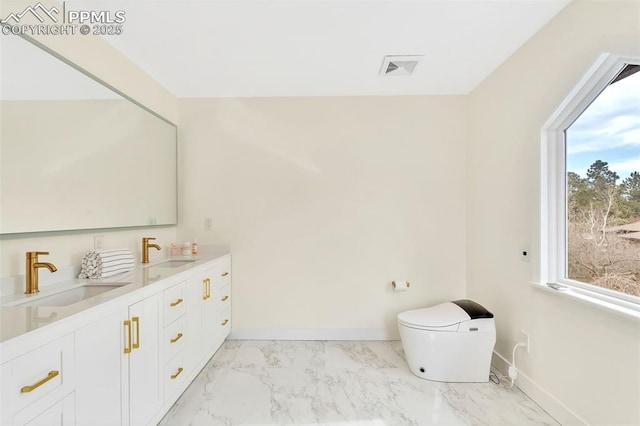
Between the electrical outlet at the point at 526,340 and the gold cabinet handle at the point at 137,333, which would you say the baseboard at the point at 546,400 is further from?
the gold cabinet handle at the point at 137,333

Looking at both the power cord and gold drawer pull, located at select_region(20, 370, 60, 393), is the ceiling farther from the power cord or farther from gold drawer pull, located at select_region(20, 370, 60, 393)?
the power cord

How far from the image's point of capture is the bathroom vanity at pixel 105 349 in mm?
890

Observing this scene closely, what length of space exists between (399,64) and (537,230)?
1.53 metres

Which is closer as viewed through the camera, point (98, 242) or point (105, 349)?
point (105, 349)

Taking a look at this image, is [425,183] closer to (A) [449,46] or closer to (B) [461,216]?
(B) [461,216]

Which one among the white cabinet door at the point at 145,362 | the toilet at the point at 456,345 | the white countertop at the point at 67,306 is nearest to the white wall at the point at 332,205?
the toilet at the point at 456,345

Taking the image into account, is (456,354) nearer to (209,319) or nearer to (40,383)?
(209,319)

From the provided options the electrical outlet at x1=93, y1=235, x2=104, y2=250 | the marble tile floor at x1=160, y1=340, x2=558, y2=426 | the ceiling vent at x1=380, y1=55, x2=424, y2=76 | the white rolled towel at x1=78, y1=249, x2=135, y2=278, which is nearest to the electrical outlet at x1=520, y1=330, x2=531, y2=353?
the marble tile floor at x1=160, y1=340, x2=558, y2=426

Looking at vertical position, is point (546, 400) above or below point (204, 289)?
below

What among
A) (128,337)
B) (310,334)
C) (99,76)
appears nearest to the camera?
(128,337)

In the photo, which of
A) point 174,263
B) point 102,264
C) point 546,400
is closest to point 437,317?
point 546,400

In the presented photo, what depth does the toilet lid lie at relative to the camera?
2064mm

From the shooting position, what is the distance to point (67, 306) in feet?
3.62

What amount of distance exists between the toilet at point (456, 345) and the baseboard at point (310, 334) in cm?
67
